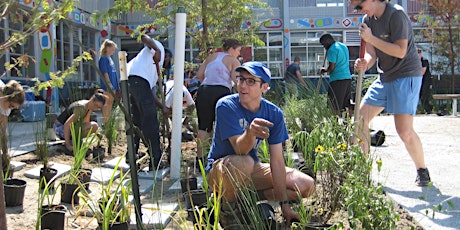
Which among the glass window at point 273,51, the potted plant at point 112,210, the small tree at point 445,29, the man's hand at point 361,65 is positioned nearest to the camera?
the potted plant at point 112,210

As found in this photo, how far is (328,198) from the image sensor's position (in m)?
3.36

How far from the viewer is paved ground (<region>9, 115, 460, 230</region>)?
3.17 m

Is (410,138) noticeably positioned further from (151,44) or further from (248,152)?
(151,44)

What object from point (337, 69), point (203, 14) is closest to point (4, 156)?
point (337, 69)

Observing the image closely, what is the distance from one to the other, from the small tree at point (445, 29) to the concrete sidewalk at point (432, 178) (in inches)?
431

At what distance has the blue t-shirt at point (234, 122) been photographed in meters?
3.18

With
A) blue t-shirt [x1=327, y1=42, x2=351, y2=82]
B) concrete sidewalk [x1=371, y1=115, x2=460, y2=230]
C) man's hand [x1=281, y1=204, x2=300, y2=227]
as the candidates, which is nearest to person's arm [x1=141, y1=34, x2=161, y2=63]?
concrete sidewalk [x1=371, y1=115, x2=460, y2=230]

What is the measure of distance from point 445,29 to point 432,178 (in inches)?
629

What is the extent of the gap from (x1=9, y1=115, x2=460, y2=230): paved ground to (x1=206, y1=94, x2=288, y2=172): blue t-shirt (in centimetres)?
71

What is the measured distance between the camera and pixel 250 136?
291 cm

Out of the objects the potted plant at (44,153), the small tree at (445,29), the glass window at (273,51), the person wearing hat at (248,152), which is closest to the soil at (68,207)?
Result: the potted plant at (44,153)

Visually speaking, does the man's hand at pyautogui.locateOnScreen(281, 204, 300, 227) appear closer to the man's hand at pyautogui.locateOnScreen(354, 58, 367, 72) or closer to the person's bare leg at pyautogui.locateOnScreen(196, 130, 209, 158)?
the man's hand at pyautogui.locateOnScreen(354, 58, 367, 72)

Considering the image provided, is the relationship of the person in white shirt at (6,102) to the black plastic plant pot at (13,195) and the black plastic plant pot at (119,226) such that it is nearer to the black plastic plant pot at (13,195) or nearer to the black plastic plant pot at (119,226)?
the black plastic plant pot at (13,195)

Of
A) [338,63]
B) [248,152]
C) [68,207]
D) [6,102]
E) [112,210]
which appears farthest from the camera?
[338,63]
